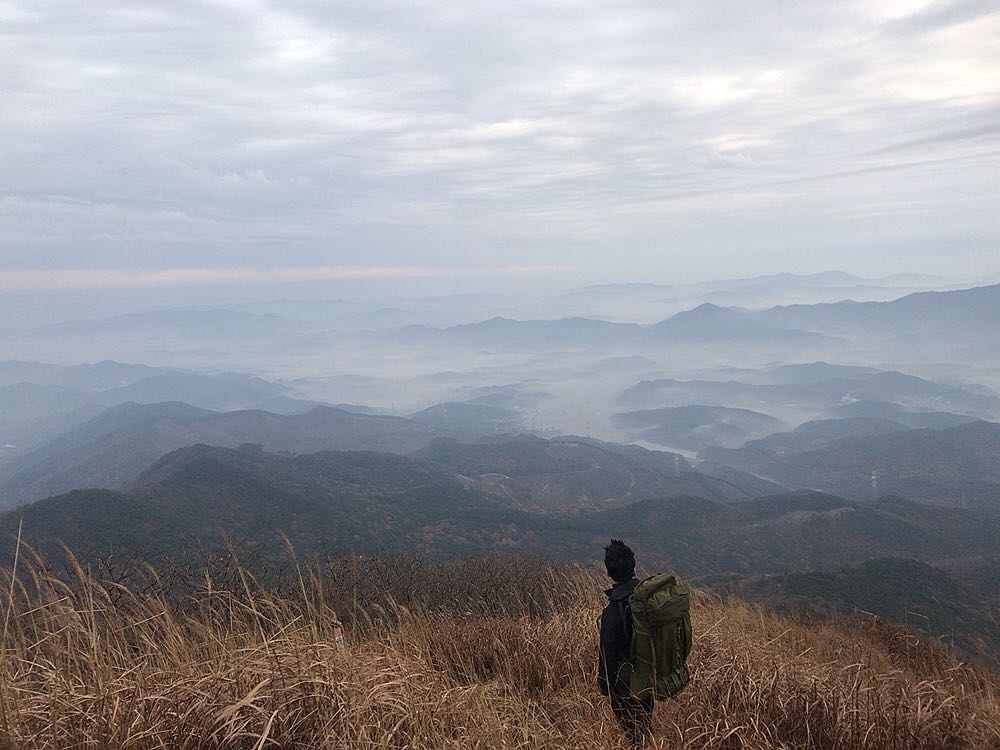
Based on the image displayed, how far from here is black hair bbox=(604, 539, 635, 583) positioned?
14.6 feet

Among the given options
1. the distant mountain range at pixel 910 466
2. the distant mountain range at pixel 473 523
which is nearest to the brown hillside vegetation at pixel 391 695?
the distant mountain range at pixel 473 523

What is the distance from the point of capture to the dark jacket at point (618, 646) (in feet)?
14.3

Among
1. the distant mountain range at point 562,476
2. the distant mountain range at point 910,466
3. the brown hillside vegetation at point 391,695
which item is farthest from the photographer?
the distant mountain range at point 562,476

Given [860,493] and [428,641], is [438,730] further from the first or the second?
[860,493]

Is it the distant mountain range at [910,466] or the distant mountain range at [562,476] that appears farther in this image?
the distant mountain range at [562,476]

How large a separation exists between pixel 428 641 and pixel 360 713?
2455 mm

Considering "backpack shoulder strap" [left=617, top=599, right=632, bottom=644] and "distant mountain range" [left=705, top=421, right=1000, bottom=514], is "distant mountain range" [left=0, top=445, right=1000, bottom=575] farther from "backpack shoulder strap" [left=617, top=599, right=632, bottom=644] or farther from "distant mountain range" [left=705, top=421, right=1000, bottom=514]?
"backpack shoulder strap" [left=617, top=599, right=632, bottom=644]

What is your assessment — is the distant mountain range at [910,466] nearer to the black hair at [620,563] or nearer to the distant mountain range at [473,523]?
the distant mountain range at [473,523]

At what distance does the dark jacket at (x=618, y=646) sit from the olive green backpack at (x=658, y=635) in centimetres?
11

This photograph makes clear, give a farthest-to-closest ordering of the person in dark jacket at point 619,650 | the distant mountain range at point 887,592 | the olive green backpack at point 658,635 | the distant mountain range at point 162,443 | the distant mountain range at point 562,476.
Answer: the distant mountain range at point 162,443 < the distant mountain range at point 562,476 < the distant mountain range at point 887,592 < the person in dark jacket at point 619,650 < the olive green backpack at point 658,635

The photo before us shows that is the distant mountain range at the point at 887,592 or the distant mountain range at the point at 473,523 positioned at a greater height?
the distant mountain range at the point at 887,592

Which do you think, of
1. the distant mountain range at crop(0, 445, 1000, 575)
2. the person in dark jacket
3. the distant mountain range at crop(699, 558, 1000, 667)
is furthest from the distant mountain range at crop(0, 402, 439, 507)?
the person in dark jacket

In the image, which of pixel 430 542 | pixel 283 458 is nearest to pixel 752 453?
pixel 283 458

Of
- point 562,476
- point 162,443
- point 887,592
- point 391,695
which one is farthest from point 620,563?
point 162,443
